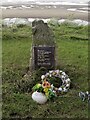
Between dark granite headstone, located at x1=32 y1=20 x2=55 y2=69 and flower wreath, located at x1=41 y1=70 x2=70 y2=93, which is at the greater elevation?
dark granite headstone, located at x1=32 y1=20 x2=55 y2=69

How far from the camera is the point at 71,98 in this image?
5.81m

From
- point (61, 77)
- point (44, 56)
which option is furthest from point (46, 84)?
point (44, 56)

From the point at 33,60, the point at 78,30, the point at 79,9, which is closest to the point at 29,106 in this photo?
the point at 33,60

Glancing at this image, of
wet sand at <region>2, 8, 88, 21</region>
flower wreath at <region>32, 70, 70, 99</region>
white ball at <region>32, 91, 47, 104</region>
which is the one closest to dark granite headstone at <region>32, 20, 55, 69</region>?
flower wreath at <region>32, 70, 70, 99</region>

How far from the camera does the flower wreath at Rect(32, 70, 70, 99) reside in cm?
578

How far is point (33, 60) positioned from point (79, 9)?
6.68 meters

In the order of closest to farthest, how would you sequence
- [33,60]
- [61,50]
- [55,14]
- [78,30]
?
[33,60] → [61,50] → [78,30] → [55,14]

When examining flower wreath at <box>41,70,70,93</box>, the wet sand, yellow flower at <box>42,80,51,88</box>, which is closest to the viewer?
yellow flower at <box>42,80,51,88</box>

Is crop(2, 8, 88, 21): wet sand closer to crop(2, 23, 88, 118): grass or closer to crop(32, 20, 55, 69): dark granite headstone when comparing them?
crop(2, 23, 88, 118): grass

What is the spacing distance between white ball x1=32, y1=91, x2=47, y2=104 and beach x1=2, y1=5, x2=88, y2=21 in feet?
20.3

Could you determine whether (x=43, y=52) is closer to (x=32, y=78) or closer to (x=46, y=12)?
(x=32, y=78)

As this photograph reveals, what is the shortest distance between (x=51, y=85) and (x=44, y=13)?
653 cm

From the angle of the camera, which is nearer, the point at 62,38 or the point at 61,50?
the point at 61,50

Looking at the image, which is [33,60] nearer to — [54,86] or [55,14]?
[54,86]
